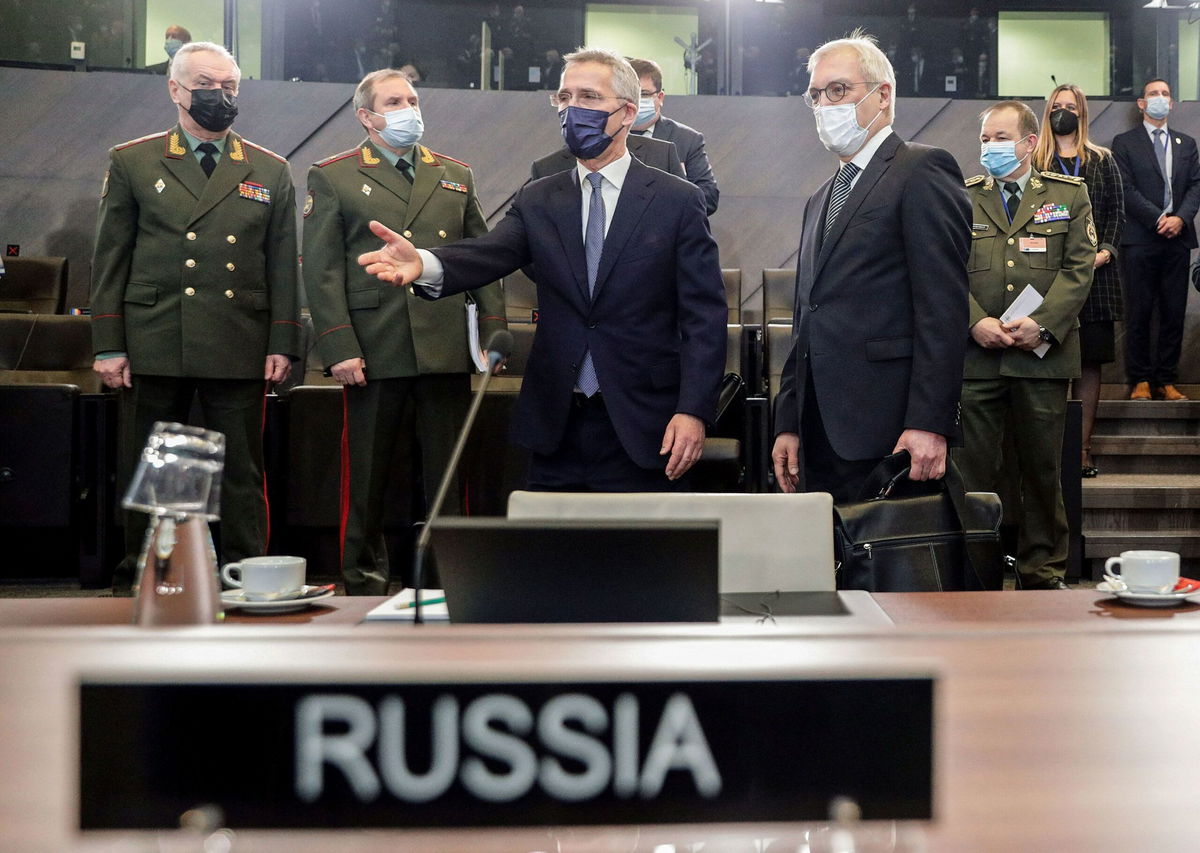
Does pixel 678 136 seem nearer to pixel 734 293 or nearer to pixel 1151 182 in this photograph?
pixel 734 293

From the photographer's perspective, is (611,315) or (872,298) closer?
(872,298)

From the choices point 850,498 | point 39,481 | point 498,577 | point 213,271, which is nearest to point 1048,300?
point 850,498

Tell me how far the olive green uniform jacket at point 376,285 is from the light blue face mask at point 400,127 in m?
0.06

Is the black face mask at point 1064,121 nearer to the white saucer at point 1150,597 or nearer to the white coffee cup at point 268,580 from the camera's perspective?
the white saucer at point 1150,597

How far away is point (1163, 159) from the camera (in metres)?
5.72

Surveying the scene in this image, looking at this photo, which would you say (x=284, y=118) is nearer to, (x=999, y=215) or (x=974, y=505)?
(x=999, y=215)

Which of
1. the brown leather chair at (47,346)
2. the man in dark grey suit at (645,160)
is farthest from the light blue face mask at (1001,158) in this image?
the brown leather chair at (47,346)

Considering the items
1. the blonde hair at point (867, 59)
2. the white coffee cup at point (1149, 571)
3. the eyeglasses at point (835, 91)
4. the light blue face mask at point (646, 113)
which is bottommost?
the white coffee cup at point (1149, 571)

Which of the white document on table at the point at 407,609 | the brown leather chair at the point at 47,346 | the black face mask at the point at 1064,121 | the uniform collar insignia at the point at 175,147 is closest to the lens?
the white document on table at the point at 407,609

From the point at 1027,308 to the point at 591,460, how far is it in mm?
1749

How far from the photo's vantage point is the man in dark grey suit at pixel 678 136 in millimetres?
4246

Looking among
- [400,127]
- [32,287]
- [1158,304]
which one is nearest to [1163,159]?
[1158,304]

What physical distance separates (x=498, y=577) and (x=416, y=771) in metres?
0.52

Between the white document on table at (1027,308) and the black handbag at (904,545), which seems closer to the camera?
the black handbag at (904,545)
